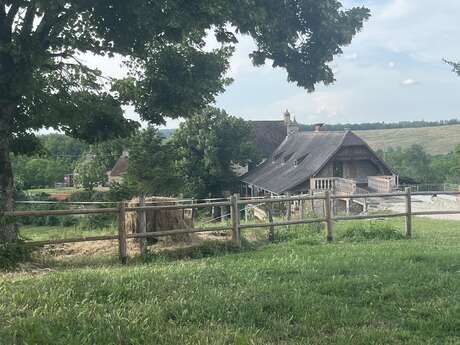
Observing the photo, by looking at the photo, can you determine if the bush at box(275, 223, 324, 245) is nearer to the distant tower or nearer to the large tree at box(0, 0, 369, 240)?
the large tree at box(0, 0, 369, 240)

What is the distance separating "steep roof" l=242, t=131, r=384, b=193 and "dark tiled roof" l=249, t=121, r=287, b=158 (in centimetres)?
326

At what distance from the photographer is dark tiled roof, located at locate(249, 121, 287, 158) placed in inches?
2416

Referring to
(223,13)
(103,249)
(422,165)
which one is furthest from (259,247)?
(422,165)

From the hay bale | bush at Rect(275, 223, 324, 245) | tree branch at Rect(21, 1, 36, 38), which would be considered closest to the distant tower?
bush at Rect(275, 223, 324, 245)

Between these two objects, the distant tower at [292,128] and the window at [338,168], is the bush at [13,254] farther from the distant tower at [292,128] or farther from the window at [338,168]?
the distant tower at [292,128]

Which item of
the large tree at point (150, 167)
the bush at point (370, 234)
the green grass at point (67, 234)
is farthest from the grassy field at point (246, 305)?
the large tree at point (150, 167)

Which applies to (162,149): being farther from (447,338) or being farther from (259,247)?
(447,338)

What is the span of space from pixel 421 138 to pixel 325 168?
283 feet

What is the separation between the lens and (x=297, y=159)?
4881cm

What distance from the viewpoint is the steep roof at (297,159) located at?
4366 cm

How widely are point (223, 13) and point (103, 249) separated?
6.53 meters

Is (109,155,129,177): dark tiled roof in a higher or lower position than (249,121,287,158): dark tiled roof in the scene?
lower

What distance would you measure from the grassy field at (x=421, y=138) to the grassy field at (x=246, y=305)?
106305mm

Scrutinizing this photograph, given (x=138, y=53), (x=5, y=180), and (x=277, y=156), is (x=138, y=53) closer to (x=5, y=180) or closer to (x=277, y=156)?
(x=5, y=180)
